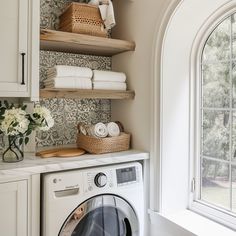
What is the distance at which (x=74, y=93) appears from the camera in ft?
5.88

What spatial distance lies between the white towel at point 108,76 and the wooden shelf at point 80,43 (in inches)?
7.4

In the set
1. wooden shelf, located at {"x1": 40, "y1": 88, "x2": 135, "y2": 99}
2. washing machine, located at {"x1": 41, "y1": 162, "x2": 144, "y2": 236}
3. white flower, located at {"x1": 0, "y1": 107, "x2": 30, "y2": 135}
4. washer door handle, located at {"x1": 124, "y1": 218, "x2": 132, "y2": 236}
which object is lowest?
washer door handle, located at {"x1": 124, "y1": 218, "x2": 132, "y2": 236}

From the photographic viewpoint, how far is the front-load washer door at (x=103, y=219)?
5.16 feet

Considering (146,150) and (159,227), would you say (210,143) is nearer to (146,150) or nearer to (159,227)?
(146,150)

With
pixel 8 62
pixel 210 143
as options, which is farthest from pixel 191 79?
pixel 8 62

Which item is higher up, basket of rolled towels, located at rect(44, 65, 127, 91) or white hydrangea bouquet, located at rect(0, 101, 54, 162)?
basket of rolled towels, located at rect(44, 65, 127, 91)

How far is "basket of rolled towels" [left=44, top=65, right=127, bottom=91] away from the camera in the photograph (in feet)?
5.79

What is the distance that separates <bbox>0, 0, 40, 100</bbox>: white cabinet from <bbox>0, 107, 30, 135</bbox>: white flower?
12 cm

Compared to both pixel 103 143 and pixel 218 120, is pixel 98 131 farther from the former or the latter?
pixel 218 120

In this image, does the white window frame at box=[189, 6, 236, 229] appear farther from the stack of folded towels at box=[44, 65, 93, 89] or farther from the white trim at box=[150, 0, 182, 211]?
the stack of folded towels at box=[44, 65, 93, 89]

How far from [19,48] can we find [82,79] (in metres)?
0.45

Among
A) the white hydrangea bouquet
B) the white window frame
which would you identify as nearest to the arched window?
the white window frame

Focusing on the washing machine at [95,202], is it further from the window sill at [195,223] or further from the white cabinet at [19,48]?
the white cabinet at [19,48]

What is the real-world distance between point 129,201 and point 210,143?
2.30 feet
